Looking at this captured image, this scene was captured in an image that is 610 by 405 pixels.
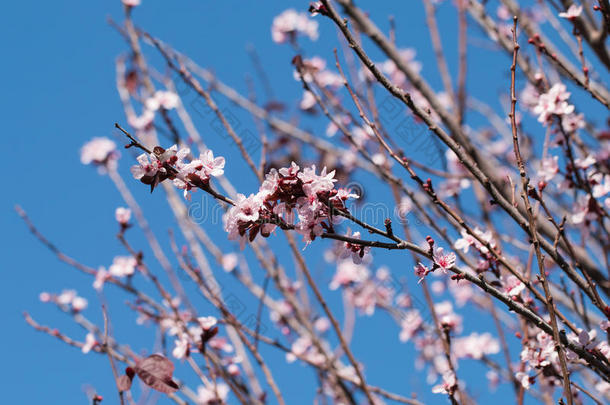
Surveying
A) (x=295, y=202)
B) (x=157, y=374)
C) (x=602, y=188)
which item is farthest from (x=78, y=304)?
(x=602, y=188)

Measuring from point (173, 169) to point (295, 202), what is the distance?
369 millimetres

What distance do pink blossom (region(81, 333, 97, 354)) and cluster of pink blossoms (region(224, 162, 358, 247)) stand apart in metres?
2.19

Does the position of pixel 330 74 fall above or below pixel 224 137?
above

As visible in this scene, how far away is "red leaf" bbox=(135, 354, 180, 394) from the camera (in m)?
1.78

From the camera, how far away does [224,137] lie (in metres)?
3.12

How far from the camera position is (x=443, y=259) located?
171 cm

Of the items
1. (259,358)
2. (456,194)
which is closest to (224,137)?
(259,358)

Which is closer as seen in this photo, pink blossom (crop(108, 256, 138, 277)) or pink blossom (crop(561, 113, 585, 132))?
pink blossom (crop(561, 113, 585, 132))

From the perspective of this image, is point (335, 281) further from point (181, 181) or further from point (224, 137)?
point (181, 181)

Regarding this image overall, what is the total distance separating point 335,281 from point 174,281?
1.95m

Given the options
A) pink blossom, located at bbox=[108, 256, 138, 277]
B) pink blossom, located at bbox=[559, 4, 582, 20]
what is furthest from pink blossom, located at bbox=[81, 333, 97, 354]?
pink blossom, located at bbox=[559, 4, 582, 20]

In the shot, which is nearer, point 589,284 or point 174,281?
point 589,284

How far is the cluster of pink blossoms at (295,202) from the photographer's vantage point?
1607 millimetres

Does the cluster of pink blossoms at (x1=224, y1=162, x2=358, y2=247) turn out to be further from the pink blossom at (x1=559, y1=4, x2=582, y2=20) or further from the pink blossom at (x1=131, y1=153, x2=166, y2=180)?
the pink blossom at (x1=559, y1=4, x2=582, y2=20)
